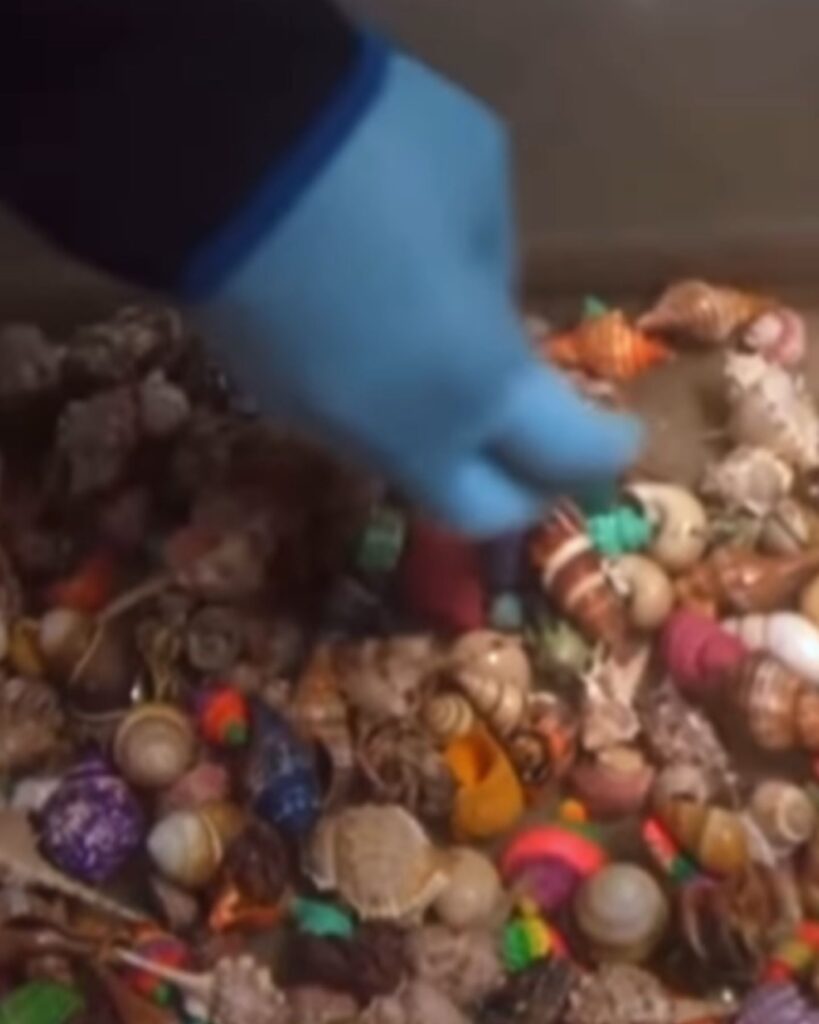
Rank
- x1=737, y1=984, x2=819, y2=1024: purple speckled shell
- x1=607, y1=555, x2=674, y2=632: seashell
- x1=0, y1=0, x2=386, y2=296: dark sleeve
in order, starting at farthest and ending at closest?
x1=607, y1=555, x2=674, y2=632: seashell < x1=737, y1=984, x2=819, y2=1024: purple speckled shell < x1=0, y1=0, x2=386, y2=296: dark sleeve

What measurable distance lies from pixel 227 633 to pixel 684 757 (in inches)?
6.5

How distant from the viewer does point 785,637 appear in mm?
941

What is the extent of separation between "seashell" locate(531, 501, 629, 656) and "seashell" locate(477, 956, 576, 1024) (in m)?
0.13

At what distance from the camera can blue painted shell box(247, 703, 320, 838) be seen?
902 mm

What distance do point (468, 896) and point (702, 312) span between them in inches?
10.4

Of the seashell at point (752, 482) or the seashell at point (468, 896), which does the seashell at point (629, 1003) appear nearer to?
the seashell at point (468, 896)

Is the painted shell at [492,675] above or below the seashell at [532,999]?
above

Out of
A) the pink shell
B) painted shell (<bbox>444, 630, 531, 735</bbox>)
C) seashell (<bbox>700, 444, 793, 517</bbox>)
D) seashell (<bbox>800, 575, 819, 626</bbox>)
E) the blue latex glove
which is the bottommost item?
painted shell (<bbox>444, 630, 531, 735</bbox>)

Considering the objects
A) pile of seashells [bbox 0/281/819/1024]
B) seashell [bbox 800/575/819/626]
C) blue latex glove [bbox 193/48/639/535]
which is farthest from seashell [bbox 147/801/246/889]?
blue latex glove [bbox 193/48/639/535]

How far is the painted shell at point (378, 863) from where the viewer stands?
881mm

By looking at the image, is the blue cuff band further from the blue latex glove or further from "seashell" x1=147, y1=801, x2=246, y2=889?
"seashell" x1=147, y1=801, x2=246, y2=889

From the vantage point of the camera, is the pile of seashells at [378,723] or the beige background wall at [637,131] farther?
the beige background wall at [637,131]

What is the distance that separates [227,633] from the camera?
0.94m

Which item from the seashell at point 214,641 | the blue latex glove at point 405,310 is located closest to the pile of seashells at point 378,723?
the seashell at point 214,641
